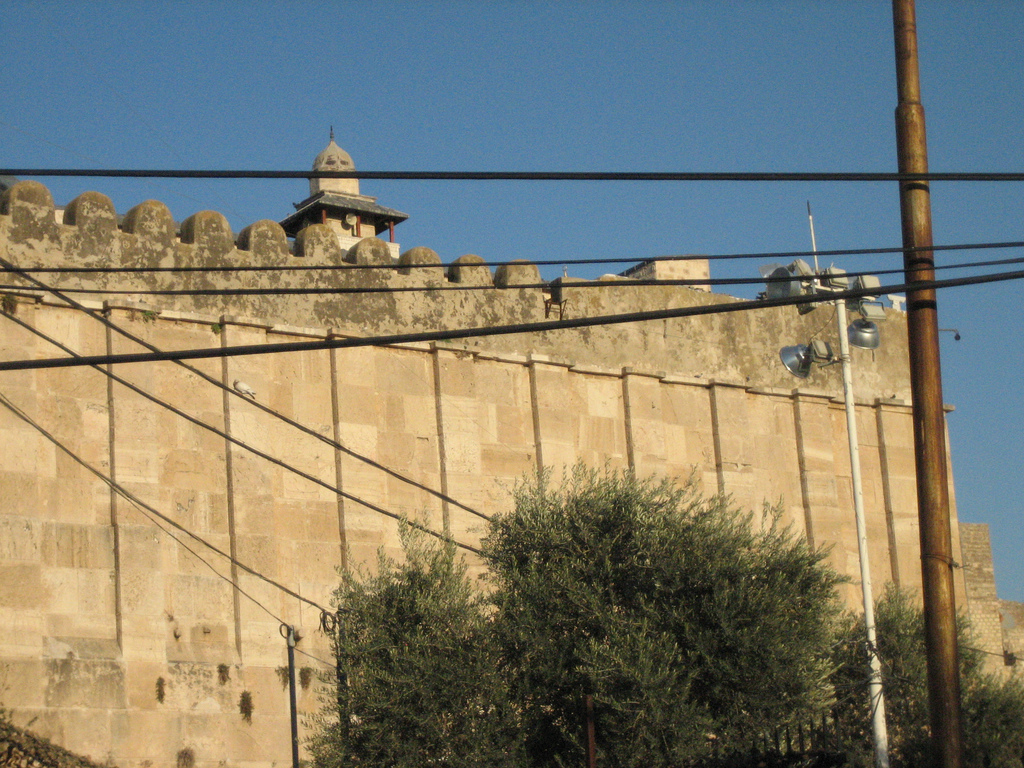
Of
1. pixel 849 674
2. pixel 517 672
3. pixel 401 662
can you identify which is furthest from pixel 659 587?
pixel 849 674

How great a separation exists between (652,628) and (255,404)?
6.46 m

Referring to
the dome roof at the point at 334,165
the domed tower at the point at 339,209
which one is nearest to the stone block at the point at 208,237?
the domed tower at the point at 339,209

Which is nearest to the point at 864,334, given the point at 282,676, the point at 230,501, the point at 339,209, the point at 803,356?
the point at 803,356

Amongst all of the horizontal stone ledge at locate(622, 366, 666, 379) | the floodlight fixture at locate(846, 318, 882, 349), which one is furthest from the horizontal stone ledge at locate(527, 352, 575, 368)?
the floodlight fixture at locate(846, 318, 882, 349)

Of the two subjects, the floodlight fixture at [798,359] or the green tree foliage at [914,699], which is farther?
the green tree foliage at [914,699]

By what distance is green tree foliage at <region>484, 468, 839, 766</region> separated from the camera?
539 inches

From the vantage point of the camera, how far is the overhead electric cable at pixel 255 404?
17281mm

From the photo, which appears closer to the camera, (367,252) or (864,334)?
(864,334)

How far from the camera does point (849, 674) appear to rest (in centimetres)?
1861

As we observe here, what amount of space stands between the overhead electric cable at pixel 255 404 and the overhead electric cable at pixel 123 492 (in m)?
1.41

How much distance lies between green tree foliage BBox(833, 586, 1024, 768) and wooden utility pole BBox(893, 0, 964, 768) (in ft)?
23.4

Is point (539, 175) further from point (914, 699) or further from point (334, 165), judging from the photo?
point (334, 165)

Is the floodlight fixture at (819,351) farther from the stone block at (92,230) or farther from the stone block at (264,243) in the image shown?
the stone block at (92,230)

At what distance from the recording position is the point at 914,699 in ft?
63.3
